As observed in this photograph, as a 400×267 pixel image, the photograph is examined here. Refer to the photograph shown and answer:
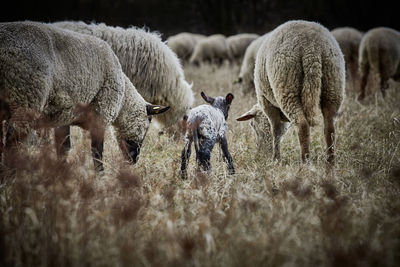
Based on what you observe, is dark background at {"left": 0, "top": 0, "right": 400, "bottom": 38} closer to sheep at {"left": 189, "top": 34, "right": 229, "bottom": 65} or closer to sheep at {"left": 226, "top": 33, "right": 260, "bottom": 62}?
sheep at {"left": 189, "top": 34, "right": 229, "bottom": 65}

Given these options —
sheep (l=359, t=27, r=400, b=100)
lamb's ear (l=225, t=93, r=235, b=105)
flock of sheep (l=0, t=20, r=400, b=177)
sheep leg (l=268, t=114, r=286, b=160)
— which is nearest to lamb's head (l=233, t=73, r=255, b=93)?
sheep (l=359, t=27, r=400, b=100)

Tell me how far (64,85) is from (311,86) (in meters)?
2.27

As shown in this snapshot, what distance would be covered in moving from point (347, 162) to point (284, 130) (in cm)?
93

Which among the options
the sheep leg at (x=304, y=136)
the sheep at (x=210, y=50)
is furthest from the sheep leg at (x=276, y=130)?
the sheep at (x=210, y=50)

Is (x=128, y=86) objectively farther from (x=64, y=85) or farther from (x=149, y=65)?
(x=149, y=65)

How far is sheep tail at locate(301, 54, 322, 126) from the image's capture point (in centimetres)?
353

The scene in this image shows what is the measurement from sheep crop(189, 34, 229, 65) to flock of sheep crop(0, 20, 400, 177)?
11.6 metres

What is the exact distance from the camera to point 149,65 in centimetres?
548

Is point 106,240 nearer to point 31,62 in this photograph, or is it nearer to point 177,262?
point 177,262

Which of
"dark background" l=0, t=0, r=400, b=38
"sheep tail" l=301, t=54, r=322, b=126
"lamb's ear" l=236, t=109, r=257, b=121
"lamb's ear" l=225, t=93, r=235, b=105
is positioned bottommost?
"lamb's ear" l=236, t=109, r=257, b=121

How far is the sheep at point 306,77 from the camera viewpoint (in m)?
3.57

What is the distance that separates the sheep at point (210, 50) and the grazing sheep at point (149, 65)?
36.8 ft

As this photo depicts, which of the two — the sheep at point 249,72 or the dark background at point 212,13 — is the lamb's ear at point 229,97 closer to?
the sheep at point 249,72

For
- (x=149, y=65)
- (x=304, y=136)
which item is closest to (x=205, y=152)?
(x=304, y=136)
